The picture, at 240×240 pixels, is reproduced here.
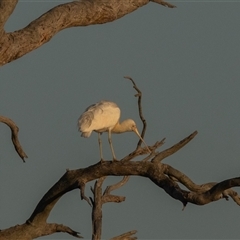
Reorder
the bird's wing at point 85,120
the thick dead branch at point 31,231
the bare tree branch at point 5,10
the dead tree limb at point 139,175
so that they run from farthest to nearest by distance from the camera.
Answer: the thick dead branch at point 31,231
the bird's wing at point 85,120
the bare tree branch at point 5,10
the dead tree limb at point 139,175

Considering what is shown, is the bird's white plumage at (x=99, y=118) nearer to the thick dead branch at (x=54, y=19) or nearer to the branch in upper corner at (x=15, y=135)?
the branch in upper corner at (x=15, y=135)

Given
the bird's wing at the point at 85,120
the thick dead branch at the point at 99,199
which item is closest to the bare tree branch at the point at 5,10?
the bird's wing at the point at 85,120

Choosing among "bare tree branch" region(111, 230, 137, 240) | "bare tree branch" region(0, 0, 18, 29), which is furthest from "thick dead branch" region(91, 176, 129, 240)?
"bare tree branch" region(0, 0, 18, 29)

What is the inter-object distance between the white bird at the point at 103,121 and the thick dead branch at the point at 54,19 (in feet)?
5.84

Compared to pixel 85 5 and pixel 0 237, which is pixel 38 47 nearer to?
pixel 85 5

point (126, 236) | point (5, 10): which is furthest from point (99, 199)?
point (5, 10)

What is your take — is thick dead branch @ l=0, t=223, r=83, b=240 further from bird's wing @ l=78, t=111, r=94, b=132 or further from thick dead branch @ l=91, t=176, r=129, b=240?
bird's wing @ l=78, t=111, r=94, b=132

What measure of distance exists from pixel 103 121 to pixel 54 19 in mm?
2795

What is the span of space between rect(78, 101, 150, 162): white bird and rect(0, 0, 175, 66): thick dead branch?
5.84 ft

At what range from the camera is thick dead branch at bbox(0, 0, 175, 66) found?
12430 mm

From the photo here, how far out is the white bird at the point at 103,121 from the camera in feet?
49.1

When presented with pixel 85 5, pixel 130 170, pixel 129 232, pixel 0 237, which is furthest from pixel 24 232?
pixel 85 5

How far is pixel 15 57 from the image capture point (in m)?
12.7

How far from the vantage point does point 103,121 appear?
1549 cm
